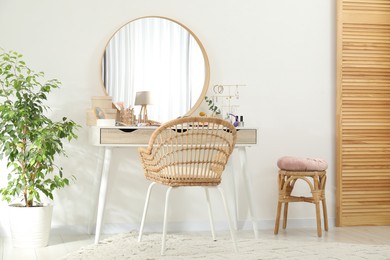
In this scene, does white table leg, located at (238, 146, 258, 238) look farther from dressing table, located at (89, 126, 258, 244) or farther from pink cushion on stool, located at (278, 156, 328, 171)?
pink cushion on stool, located at (278, 156, 328, 171)

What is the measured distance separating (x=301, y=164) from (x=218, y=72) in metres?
0.87

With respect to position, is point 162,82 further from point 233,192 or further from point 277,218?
point 277,218

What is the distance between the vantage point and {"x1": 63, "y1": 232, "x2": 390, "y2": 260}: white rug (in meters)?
3.66

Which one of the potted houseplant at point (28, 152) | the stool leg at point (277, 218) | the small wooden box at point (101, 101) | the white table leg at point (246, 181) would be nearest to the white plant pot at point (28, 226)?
the potted houseplant at point (28, 152)

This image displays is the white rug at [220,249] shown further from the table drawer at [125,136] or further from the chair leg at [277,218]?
the table drawer at [125,136]

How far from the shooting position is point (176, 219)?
4.66 metres

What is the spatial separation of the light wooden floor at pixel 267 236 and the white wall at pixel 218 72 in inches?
7.4

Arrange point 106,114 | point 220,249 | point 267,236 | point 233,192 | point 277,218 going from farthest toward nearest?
point 233,192
point 277,218
point 267,236
point 106,114
point 220,249

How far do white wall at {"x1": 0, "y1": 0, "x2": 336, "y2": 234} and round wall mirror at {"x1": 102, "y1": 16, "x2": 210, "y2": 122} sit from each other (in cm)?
7

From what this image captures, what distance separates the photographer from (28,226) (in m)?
3.97

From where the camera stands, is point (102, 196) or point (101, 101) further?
point (101, 101)

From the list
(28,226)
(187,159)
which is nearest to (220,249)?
(187,159)

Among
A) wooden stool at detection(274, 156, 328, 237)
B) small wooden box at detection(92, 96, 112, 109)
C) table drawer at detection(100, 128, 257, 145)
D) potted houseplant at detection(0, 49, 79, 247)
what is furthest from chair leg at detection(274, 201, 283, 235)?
potted houseplant at detection(0, 49, 79, 247)

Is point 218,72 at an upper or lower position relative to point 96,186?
upper
